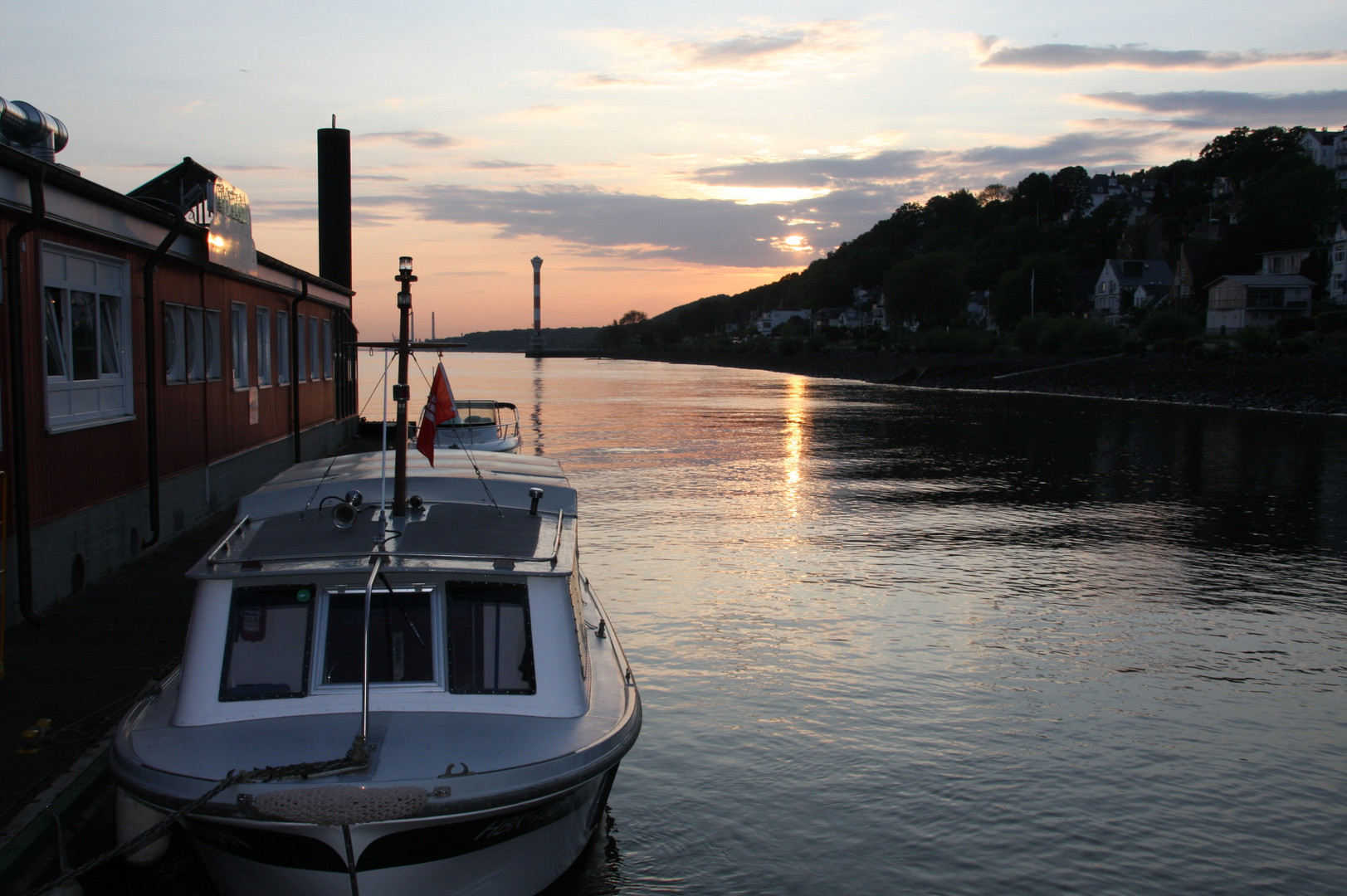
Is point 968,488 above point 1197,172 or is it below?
below

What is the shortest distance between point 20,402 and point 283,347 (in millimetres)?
14637

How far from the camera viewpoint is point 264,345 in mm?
22516

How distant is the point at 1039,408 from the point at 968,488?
105ft

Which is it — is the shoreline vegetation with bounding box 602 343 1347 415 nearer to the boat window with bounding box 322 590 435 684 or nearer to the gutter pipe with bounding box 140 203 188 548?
the gutter pipe with bounding box 140 203 188 548

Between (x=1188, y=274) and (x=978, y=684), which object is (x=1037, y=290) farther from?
(x=978, y=684)

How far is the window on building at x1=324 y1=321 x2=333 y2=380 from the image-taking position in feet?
99.5

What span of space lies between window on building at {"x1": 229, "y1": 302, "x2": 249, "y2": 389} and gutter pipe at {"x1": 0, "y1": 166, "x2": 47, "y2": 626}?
904 cm

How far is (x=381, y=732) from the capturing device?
19.5 feet

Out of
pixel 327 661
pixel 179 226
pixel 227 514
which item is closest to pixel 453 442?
pixel 227 514

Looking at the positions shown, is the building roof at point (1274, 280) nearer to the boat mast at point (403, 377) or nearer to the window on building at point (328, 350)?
the window on building at point (328, 350)

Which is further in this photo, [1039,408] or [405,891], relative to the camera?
[1039,408]

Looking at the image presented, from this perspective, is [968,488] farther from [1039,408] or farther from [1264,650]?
[1039,408]

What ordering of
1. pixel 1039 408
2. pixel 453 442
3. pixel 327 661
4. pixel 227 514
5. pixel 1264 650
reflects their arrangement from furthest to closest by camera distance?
pixel 1039 408
pixel 453 442
pixel 227 514
pixel 1264 650
pixel 327 661

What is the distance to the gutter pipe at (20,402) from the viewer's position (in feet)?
32.8
